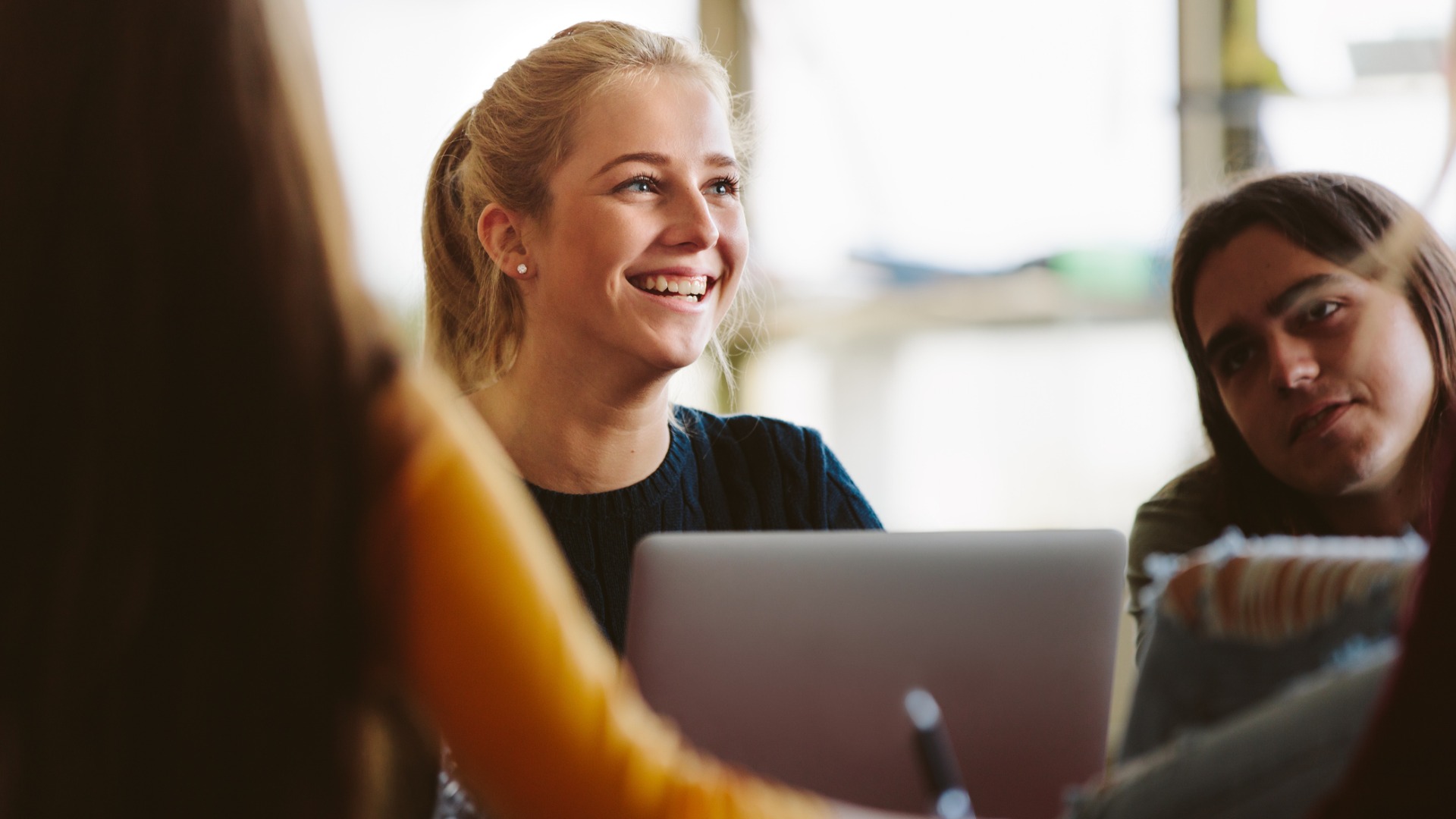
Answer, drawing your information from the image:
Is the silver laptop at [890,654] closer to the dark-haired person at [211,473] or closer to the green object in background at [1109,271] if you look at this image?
the dark-haired person at [211,473]

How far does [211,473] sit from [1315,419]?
1.26 m

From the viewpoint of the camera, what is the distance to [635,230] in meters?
1.59

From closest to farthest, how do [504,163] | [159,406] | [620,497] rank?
1. [159,406]
2. [620,497]
3. [504,163]

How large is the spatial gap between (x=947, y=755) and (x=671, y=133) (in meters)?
1.00

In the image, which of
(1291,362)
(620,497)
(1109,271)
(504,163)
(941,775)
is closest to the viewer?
(941,775)

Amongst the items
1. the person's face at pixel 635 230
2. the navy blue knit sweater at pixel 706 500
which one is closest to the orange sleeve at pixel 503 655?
the navy blue knit sweater at pixel 706 500

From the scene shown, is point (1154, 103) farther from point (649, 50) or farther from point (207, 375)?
point (207, 375)

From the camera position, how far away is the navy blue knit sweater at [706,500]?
4.93 ft

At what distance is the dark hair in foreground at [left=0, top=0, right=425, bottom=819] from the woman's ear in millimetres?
1041

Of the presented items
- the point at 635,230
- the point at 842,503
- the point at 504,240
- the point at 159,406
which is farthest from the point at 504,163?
the point at 159,406

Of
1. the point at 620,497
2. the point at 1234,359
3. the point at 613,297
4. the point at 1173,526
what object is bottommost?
the point at 1173,526

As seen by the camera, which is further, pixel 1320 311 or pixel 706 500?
pixel 706 500

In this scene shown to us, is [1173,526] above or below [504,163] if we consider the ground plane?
below

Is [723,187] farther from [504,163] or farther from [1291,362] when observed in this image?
[1291,362]
